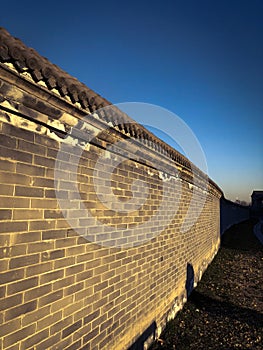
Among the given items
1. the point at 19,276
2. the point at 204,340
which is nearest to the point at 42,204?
the point at 19,276

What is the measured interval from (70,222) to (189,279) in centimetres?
484

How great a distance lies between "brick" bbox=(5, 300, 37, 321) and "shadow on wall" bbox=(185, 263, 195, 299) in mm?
4754

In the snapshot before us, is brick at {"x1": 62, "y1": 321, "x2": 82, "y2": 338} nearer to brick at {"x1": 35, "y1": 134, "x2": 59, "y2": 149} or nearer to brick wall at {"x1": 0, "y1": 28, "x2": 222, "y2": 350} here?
brick wall at {"x1": 0, "y1": 28, "x2": 222, "y2": 350}

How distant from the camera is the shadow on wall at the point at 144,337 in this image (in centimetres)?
362

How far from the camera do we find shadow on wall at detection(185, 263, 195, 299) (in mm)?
6223

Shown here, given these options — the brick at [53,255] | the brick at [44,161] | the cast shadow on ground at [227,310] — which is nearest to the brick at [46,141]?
the brick at [44,161]

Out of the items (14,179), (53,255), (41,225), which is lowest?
(53,255)

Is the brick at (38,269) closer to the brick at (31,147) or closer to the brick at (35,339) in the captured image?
the brick at (35,339)

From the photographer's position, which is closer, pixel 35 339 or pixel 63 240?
pixel 35 339

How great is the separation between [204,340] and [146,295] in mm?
1234

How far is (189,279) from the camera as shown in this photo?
6.43 metres

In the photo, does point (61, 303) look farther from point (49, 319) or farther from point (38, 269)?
point (38, 269)

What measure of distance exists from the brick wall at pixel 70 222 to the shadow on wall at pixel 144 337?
21 mm

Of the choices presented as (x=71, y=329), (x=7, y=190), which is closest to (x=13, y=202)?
(x=7, y=190)
